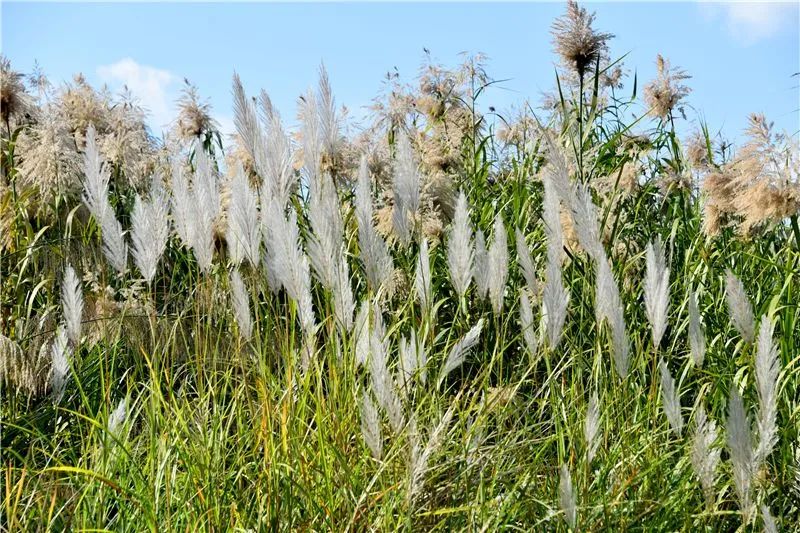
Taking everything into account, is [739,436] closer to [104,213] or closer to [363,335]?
[363,335]

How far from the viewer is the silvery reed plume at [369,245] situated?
2.50 m

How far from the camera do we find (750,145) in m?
3.69

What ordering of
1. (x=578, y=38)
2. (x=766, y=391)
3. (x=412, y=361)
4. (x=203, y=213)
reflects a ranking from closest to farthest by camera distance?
1. (x=766, y=391)
2. (x=412, y=361)
3. (x=203, y=213)
4. (x=578, y=38)

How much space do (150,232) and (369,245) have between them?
0.67m

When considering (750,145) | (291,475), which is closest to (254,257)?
(291,475)

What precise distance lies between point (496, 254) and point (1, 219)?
8.29 feet

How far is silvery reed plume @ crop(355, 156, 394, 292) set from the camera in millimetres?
2504

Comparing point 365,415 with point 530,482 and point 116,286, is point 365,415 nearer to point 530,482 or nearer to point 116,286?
point 530,482

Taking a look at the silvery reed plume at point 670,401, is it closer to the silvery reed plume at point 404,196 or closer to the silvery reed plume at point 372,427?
the silvery reed plume at point 372,427

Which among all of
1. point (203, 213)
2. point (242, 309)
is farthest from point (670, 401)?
point (203, 213)

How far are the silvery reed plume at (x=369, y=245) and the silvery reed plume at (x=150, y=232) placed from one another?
586 mm

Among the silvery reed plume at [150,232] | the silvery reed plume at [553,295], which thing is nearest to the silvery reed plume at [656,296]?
the silvery reed plume at [553,295]

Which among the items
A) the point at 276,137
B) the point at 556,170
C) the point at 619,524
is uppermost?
the point at 276,137

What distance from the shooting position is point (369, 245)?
251 centimetres
